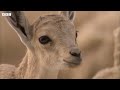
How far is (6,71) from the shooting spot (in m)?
3.86

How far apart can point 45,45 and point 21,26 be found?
1.03 feet

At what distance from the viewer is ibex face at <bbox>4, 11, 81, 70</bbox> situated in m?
3.91

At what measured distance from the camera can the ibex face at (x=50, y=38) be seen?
3.91 meters

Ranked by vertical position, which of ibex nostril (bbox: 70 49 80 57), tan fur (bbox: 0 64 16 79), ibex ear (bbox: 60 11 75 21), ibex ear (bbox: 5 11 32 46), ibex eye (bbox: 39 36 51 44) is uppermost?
ibex ear (bbox: 60 11 75 21)

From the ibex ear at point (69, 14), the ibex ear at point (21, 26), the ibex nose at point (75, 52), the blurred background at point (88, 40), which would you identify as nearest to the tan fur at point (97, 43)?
the blurred background at point (88, 40)

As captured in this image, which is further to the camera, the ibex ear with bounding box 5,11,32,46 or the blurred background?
A: the blurred background

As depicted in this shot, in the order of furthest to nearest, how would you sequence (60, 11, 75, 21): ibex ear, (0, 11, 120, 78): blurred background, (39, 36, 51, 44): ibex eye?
(0, 11, 120, 78): blurred background < (60, 11, 75, 21): ibex ear < (39, 36, 51, 44): ibex eye

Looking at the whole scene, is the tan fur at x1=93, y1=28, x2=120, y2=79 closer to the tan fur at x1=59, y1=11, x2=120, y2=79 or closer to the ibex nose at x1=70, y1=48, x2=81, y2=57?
the tan fur at x1=59, y1=11, x2=120, y2=79

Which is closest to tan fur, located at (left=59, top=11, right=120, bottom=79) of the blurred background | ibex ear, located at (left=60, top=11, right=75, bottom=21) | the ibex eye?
the blurred background
